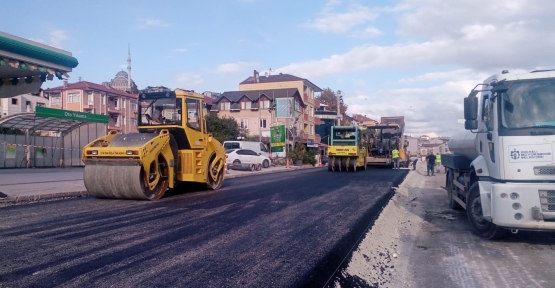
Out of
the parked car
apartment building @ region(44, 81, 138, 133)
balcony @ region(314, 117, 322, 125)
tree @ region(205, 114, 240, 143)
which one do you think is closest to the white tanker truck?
the parked car

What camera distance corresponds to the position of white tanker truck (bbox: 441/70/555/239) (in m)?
7.29

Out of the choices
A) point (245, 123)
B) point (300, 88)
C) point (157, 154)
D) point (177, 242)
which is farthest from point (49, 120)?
point (300, 88)

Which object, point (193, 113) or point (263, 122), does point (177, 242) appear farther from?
point (263, 122)

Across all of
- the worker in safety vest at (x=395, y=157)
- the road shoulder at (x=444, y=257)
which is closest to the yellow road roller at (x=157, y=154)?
the road shoulder at (x=444, y=257)

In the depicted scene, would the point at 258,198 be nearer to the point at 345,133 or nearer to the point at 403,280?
the point at 403,280

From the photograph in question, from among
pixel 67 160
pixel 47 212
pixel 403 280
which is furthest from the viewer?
pixel 67 160

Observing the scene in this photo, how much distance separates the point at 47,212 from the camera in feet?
32.7

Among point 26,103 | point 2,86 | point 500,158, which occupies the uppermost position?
point 26,103

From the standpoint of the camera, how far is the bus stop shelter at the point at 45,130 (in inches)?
978

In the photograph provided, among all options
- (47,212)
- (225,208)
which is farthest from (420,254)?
(47,212)

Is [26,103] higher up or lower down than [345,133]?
higher up

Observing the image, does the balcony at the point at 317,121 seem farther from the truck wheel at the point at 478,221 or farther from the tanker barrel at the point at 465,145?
the truck wheel at the point at 478,221

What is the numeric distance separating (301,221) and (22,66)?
6.65 m

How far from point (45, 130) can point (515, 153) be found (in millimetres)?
26770
